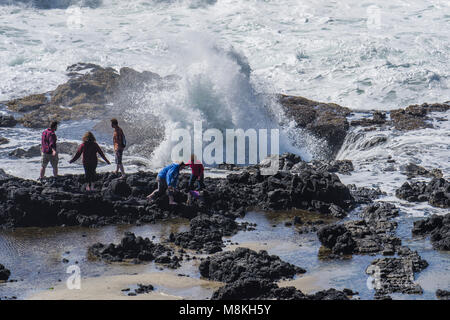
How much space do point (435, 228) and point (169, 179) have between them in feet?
18.2

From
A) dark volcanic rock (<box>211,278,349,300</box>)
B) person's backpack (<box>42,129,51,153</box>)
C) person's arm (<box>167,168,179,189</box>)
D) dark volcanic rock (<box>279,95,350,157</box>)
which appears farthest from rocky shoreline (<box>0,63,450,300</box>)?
person's backpack (<box>42,129,51,153</box>)

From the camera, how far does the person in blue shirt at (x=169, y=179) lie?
16.2 metres

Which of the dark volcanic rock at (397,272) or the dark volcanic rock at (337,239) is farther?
the dark volcanic rock at (337,239)

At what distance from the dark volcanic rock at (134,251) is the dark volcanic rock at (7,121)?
1364 centimetres

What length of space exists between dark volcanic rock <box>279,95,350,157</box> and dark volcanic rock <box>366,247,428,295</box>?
11.8m

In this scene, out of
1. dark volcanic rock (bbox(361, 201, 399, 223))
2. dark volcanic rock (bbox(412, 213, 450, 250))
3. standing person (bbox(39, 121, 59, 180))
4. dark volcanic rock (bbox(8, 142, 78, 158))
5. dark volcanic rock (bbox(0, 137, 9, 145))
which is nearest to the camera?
dark volcanic rock (bbox(412, 213, 450, 250))

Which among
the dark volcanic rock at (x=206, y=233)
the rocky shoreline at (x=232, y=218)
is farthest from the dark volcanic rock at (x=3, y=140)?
the dark volcanic rock at (x=206, y=233)

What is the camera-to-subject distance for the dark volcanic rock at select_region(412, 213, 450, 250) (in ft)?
46.7

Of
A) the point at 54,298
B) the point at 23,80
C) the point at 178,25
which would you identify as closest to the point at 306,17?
the point at 178,25

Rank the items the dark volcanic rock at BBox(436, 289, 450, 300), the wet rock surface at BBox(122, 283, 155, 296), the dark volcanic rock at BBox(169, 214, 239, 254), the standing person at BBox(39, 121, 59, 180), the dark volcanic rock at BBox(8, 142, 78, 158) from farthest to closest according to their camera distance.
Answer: the dark volcanic rock at BBox(8, 142, 78, 158), the standing person at BBox(39, 121, 59, 180), the dark volcanic rock at BBox(169, 214, 239, 254), the wet rock surface at BBox(122, 283, 155, 296), the dark volcanic rock at BBox(436, 289, 450, 300)

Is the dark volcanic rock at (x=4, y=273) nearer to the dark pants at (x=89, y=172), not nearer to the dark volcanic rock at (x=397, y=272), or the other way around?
the dark pants at (x=89, y=172)

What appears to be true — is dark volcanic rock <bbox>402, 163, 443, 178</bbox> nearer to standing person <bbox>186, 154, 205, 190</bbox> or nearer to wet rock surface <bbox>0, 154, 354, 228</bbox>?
wet rock surface <bbox>0, 154, 354, 228</bbox>

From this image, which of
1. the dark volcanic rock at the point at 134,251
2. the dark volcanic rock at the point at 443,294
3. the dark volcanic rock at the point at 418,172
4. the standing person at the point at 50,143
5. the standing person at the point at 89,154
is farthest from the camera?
the dark volcanic rock at the point at 418,172
